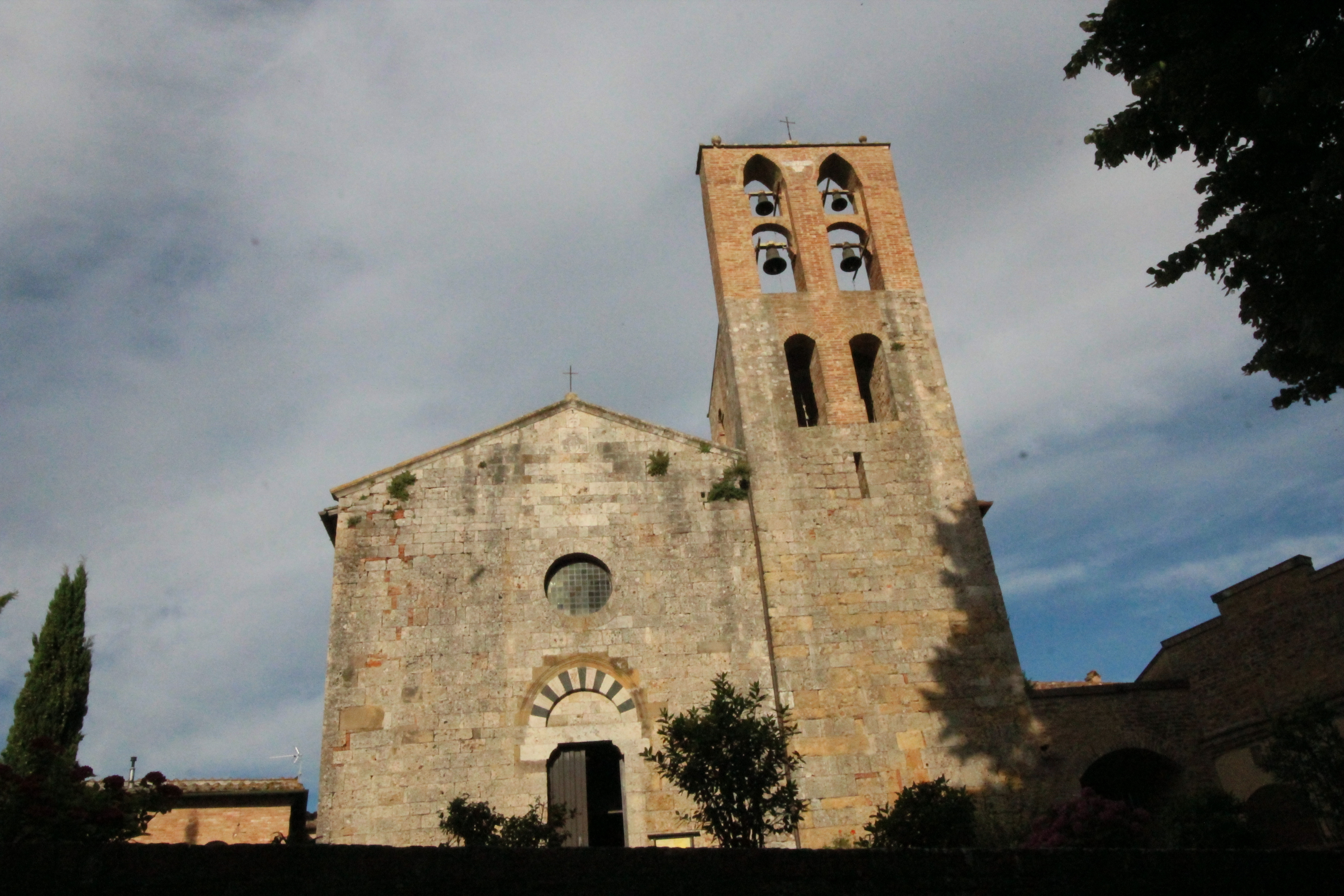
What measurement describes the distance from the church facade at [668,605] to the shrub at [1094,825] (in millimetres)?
1732

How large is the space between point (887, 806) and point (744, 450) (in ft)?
19.3

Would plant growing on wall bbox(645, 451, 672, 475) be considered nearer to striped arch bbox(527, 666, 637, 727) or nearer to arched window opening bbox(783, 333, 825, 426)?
arched window opening bbox(783, 333, 825, 426)

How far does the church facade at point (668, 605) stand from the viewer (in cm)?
1355

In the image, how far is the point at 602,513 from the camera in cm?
1552

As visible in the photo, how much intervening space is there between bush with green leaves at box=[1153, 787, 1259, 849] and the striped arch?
7.19 m

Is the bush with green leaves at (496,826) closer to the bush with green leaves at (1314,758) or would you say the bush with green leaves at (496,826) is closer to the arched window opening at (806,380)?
the arched window opening at (806,380)

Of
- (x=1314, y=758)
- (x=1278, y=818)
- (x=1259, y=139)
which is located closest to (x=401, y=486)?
(x=1259, y=139)

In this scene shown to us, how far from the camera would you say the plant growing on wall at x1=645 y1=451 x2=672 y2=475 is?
1595 centimetres

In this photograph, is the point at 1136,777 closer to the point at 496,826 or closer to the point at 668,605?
the point at 668,605

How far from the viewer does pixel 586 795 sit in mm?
13789

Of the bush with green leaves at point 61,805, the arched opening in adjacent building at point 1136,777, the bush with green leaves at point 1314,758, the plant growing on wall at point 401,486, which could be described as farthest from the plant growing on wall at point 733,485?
the bush with green leaves at point 61,805

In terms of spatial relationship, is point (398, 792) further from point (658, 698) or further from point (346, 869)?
point (346, 869)

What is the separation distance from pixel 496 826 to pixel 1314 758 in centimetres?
1104

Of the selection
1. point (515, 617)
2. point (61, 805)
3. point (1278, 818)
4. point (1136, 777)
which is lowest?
point (1278, 818)
